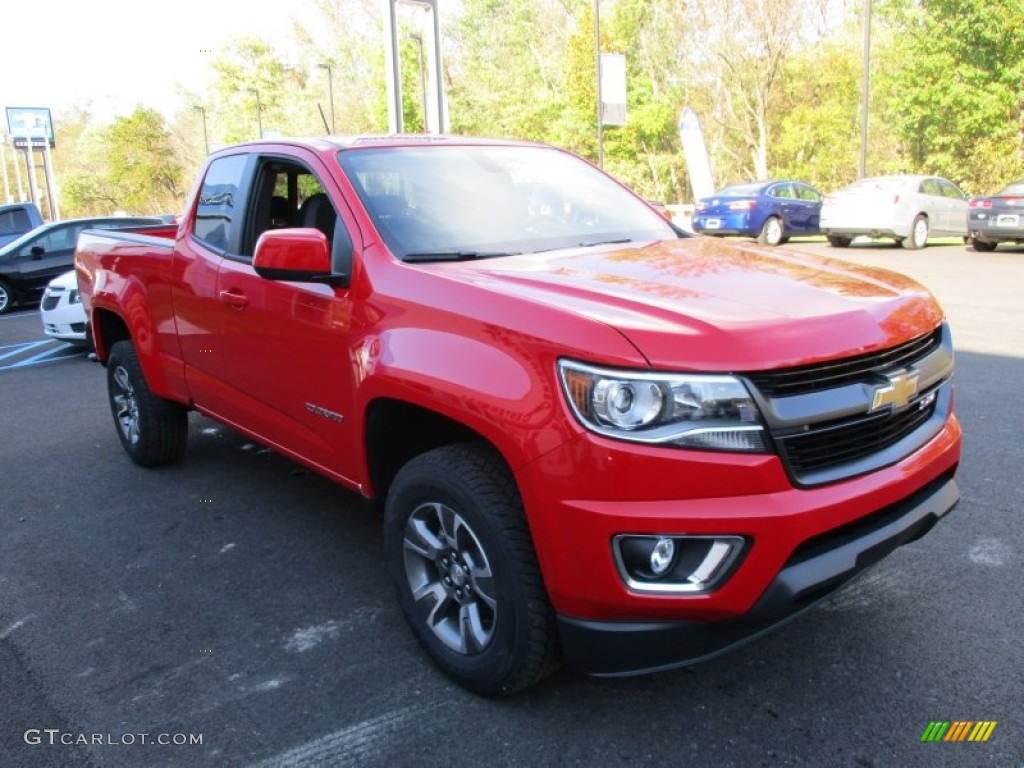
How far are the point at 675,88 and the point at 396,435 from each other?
135ft

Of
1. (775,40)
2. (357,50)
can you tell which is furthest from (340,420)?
(357,50)

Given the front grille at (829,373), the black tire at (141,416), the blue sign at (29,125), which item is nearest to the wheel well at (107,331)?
the black tire at (141,416)

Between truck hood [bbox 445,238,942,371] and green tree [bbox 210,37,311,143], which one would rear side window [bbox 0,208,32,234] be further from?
green tree [bbox 210,37,311,143]

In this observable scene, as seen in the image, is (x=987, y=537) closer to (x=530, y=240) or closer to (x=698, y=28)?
(x=530, y=240)

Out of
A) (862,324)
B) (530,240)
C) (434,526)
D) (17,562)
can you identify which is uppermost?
(530,240)

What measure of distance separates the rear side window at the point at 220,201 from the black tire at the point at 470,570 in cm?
194

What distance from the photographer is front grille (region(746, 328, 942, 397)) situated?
2213mm

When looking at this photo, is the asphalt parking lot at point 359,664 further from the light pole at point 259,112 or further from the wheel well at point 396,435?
the light pole at point 259,112

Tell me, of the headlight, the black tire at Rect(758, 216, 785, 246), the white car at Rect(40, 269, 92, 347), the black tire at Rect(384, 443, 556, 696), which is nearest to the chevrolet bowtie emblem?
the headlight

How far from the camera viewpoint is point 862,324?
245cm

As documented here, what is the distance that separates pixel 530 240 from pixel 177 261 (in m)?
2.10

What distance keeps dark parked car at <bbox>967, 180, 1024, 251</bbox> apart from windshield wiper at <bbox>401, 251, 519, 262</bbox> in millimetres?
15688

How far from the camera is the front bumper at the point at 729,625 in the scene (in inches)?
87.2

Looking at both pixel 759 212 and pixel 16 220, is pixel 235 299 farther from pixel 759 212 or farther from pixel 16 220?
pixel 16 220
